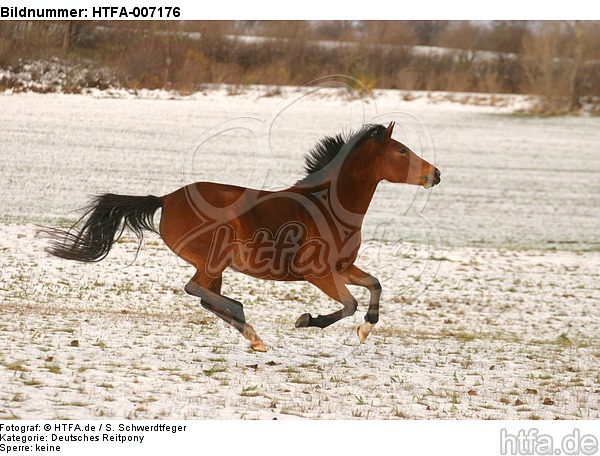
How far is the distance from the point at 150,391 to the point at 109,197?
1.42 m

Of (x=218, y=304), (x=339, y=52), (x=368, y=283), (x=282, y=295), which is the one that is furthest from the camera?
(x=339, y=52)

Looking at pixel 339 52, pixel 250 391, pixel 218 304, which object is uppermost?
pixel 339 52

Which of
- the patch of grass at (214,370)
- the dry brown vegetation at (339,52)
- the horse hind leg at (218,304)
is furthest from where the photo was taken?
the dry brown vegetation at (339,52)

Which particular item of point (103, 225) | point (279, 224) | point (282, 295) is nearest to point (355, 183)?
point (279, 224)

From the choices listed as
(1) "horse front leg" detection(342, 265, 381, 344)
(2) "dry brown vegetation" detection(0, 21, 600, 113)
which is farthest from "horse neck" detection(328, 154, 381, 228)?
(2) "dry brown vegetation" detection(0, 21, 600, 113)

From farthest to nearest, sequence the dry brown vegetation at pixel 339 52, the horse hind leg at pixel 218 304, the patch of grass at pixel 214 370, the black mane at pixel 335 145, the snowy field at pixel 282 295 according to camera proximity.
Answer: the dry brown vegetation at pixel 339 52
the patch of grass at pixel 214 370
the black mane at pixel 335 145
the snowy field at pixel 282 295
the horse hind leg at pixel 218 304

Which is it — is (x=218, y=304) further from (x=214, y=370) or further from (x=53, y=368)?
(x=53, y=368)

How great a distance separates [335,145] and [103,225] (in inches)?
70.2

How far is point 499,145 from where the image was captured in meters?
26.0

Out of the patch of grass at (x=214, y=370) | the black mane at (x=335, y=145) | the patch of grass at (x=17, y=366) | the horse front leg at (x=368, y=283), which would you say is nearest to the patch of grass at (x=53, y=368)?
the patch of grass at (x=17, y=366)

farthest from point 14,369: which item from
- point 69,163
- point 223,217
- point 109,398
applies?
point 69,163

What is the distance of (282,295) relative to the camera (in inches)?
399

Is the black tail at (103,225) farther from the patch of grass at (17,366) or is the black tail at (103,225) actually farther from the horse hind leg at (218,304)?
the patch of grass at (17,366)

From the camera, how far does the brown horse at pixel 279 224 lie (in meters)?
5.42
